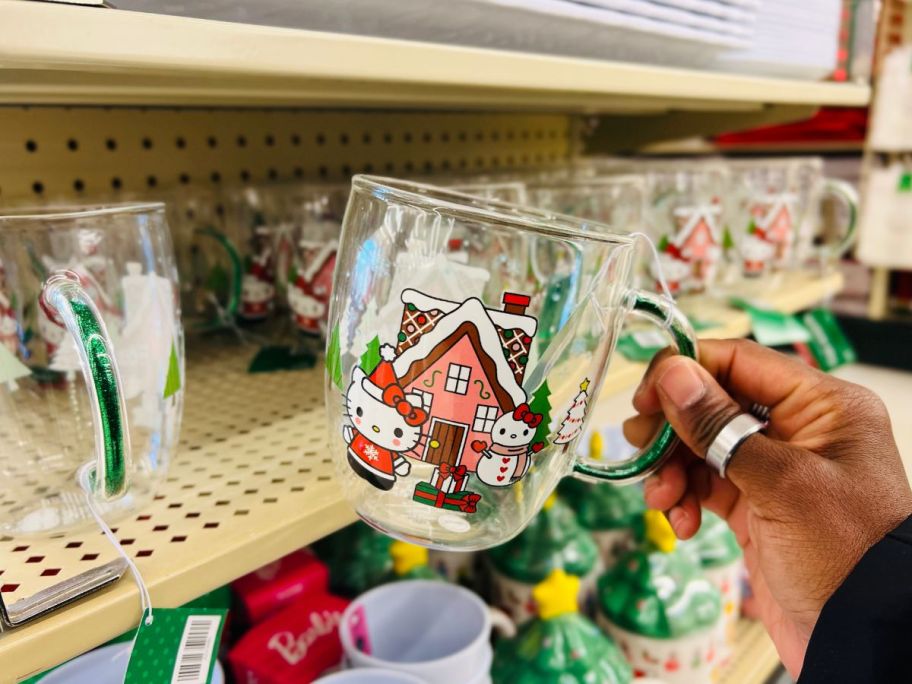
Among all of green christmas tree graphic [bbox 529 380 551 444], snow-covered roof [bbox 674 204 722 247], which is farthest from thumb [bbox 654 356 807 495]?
snow-covered roof [bbox 674 204 722 247]

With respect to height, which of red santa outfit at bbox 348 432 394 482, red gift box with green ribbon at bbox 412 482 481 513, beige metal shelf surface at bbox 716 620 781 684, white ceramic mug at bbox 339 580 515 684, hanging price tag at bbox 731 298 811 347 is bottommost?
beige metal shelf surface at bbox 716 620 781 684

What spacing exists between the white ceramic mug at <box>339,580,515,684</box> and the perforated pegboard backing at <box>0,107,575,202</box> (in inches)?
20.9

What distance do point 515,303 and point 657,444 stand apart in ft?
0.70

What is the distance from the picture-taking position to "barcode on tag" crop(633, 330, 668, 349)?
2.75 ft

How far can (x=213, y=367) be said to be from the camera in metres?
0.81

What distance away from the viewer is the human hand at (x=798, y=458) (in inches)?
19.7

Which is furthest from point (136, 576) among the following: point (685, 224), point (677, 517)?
point (685, 224)

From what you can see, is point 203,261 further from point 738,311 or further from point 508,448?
point 738,311

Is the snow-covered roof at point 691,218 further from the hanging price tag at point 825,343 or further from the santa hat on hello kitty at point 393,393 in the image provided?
the santa hat on hello kitty at point 393,393

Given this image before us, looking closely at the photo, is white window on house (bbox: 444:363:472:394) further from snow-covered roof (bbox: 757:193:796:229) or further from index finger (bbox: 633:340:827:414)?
snow-covered roof (bbox: 757:193:796:229)

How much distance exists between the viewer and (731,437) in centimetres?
52

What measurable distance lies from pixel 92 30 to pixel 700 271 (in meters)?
0.80

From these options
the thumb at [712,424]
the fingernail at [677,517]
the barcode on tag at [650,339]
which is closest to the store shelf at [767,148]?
the barcode on tag at [650,339]

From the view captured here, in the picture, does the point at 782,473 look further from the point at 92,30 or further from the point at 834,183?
the point at 834,183
